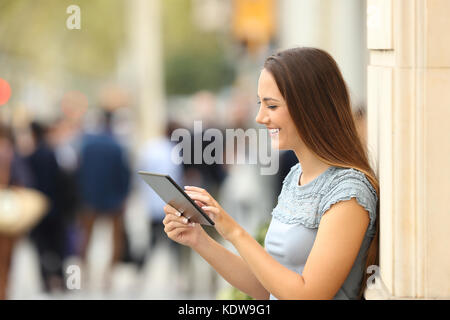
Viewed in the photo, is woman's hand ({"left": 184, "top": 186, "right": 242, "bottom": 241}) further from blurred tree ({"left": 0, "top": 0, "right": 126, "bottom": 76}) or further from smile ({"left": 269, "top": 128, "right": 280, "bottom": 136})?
blurred tree ({"left": 0, "top": 0, "right": 126, "bottom": 76})

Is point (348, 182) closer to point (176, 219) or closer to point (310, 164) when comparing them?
point (310, 164)

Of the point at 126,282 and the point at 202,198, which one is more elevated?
the point at 202,198

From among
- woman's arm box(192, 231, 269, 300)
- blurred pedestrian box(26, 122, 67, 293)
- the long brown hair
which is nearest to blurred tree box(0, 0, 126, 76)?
blurred pedestrian box(26, 122, 67, 293)

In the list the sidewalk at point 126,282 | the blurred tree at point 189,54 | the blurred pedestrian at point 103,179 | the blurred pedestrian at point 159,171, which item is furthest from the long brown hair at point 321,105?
the blurred tree at point 189,54

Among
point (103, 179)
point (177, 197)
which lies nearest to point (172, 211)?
point (177, 197)

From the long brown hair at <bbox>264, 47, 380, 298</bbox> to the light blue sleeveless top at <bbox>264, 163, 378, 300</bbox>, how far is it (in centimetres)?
5

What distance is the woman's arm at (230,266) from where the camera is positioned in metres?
3.21

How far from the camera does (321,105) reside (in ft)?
9.32

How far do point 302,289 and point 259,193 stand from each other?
8794mm

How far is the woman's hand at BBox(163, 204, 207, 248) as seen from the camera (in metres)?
3.05

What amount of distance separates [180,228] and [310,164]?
1.62 feet

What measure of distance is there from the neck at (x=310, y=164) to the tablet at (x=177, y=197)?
15.4 inches

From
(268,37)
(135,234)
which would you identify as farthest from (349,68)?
(135,234)

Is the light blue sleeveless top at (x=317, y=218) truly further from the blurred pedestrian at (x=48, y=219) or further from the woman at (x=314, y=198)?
the blurred pedestrian at (x=48, y=219)
